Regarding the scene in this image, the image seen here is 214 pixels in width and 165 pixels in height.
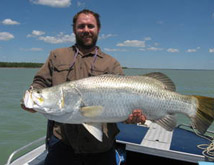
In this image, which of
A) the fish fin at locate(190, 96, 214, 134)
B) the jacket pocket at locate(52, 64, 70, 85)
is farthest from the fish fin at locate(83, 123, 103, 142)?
the fish fin at locate(190, 96, 214, 134)

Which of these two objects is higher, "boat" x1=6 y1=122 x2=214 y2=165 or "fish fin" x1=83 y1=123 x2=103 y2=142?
"fish fin" x1=83 y1=123 x2=103 y2=142

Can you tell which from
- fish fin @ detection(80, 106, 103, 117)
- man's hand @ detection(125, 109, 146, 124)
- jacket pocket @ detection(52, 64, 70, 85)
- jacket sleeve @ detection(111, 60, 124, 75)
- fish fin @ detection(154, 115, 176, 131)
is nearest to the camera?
fish fin @ detection(80, 106, 103, 117)

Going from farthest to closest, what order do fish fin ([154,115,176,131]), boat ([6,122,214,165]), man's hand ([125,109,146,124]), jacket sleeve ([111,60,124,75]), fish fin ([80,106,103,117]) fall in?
boat ([6,122,214,165]) < jacket sleeve ([111,60,124,75]) < fish fin ([154,115,176,131]) < man's hand ([125,109,146,124]) < fish fin ([80,106,103,117])

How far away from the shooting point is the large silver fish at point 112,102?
3.15 m

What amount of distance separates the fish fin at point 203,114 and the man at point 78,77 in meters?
1.18

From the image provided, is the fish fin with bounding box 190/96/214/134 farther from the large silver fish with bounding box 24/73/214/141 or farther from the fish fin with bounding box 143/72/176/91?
the fish fin with bounding box 143/72/176/91

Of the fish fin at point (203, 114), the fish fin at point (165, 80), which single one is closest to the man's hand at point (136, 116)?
the fish fin at point (165, 80)

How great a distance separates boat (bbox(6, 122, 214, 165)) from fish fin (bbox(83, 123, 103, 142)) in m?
1.97

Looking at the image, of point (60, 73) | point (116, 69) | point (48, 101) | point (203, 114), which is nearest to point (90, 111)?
point (48, 101)

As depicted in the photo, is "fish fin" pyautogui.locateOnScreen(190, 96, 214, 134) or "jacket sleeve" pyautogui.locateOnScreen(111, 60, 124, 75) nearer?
"fish fin" pyautogui.locateOnScreen(190, 96, 214, 134)

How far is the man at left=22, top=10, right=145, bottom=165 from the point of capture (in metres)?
3.45

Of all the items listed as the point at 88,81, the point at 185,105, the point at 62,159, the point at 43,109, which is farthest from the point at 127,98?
the point at 62,159

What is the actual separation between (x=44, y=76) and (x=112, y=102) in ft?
3.74

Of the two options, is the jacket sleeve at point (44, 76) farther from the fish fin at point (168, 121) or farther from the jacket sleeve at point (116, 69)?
the fish fin at point (168, 121)
